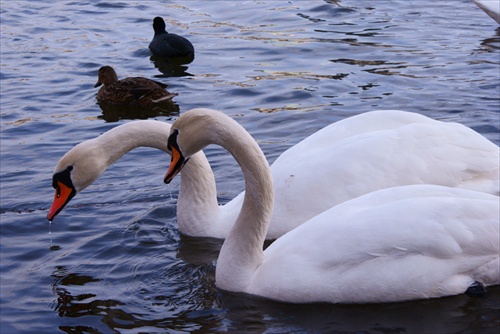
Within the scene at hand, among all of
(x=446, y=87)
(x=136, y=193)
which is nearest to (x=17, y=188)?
(x=136, y=193)

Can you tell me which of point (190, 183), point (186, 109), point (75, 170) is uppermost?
point (75, 170)

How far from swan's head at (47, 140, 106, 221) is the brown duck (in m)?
4.43

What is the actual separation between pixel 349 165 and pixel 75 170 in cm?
187

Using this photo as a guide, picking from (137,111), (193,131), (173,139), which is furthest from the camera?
(137,111)

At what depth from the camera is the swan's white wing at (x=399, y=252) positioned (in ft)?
19.0

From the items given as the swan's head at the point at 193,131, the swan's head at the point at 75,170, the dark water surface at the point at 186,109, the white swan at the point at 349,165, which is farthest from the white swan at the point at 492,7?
the swan's head at the point at 193,131

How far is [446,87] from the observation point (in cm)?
1110

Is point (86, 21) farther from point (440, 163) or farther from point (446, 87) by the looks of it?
point (440, 163)

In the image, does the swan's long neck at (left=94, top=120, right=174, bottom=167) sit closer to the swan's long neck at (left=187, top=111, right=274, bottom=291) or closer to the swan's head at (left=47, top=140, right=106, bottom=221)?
the swan's head at (left=47, top=140, right=106, bottom=221)

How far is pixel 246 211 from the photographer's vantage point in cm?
633

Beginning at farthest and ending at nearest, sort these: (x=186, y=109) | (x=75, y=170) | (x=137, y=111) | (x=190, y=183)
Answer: (x=137, y=111) → (x=186, y=109) → (x=190, y=183) → (x=75, y=170)

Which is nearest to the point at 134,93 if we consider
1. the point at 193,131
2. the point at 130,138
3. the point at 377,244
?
the point at 130,138

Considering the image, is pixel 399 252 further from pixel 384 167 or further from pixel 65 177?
pixel 65 177

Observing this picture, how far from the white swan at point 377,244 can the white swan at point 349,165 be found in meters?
0.67
